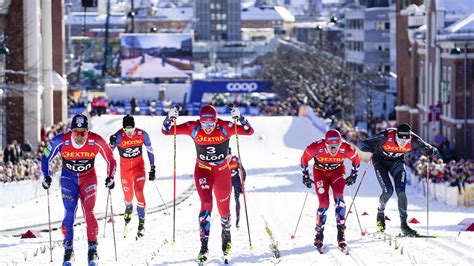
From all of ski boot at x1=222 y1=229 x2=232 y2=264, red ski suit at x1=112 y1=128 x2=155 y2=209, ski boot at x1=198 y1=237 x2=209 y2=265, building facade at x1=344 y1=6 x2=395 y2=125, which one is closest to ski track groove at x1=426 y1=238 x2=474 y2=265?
ski boot at x1=222 y1=229 x2=232 y2=264

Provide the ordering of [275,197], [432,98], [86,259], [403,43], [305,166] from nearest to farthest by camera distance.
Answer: [86,259]
[305,166]
[275,197]
[432,98]
[403,43]

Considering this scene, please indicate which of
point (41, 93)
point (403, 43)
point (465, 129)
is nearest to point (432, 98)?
point (465, 129)

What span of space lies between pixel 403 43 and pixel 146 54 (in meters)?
26.8

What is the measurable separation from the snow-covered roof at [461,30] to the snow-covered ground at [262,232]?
21.6 feet

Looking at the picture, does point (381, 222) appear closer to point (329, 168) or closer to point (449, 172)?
point (329, 168)

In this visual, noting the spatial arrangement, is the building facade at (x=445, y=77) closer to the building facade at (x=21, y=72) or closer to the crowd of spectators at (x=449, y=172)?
the crowd of spectators at (x=449, y=172)

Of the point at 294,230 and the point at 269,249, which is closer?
the point at 269,249

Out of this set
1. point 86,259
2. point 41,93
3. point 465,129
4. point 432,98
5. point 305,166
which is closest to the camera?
point 86,259

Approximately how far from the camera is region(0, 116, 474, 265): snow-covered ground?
710 inches

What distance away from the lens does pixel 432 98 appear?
182 feet

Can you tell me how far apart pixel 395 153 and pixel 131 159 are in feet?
14.0

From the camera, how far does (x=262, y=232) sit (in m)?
22.2

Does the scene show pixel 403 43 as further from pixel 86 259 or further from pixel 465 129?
pixel 86 259

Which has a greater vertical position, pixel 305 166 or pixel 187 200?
pixel 305 166
